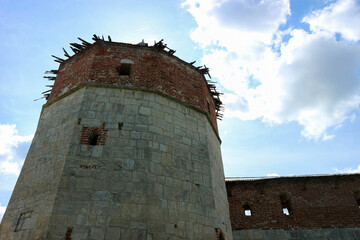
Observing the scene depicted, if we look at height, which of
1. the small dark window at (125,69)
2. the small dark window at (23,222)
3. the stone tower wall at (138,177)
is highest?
the small dark window at (125,69)

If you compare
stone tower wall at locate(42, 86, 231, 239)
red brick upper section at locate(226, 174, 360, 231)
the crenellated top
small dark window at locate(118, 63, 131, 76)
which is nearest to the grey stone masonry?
stone tower wall at locate(42, 86, 231, 239)

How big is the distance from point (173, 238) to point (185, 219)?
609mm

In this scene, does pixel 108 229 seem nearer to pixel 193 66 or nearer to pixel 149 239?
pixel 149 239

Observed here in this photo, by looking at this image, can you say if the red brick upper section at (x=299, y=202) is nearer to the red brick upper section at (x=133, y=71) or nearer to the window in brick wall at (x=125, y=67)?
the red brick upper section at (x=133, y=71)

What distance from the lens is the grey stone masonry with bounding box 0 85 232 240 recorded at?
5.88 metres

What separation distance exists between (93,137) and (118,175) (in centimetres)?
143

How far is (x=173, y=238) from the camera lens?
241 inches

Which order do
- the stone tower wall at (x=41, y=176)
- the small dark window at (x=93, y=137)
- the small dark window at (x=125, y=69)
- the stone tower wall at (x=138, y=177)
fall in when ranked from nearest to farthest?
the stone tower wall at (x=138, y=177)
the stone tower wall at (x=41, y=176)
the small dark window at (x=93, y=137)
the small dark window at (x=125, y=69)

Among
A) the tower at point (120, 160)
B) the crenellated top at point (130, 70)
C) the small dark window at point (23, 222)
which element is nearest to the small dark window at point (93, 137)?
the tower at point (120, 160)

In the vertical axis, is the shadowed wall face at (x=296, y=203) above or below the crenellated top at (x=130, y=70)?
below

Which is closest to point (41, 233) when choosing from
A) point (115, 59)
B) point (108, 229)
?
point (108, 229)

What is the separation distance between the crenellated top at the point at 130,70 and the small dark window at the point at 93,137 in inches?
76.4

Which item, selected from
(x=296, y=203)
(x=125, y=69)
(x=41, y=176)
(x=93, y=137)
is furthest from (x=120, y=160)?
(x=296, y=203)

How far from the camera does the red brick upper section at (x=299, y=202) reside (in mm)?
10836
